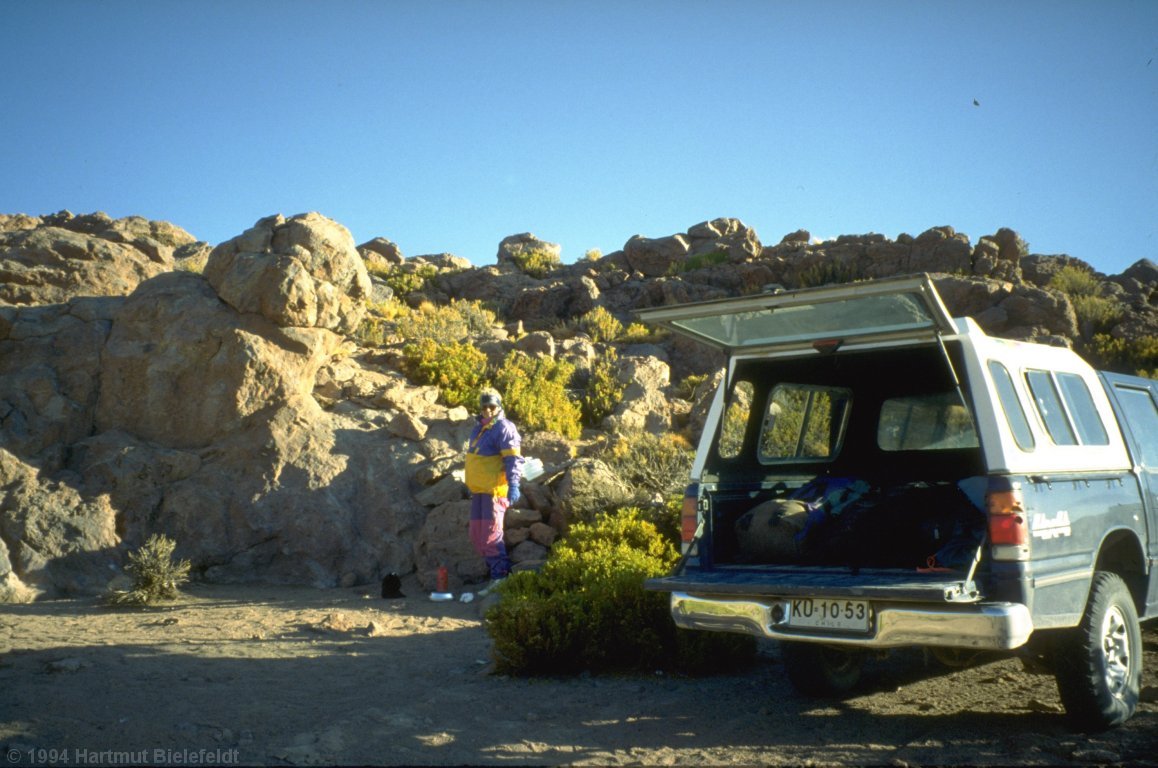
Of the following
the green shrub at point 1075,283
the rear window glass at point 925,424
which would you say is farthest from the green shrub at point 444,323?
the green shrub at point 1075,283

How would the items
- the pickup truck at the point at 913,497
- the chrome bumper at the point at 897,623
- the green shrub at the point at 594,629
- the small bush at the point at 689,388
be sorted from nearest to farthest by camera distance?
the chrome bumper at the point at 897,623 → the pickup truck at the point at 913,497 → the green shrub at the point at 594,629 → the small bush at the point at 689,388

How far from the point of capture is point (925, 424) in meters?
6.32

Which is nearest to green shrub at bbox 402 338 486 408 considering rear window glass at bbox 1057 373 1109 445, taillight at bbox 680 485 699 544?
taillight at bbox 680 485 699 544

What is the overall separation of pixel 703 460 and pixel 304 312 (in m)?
8.01

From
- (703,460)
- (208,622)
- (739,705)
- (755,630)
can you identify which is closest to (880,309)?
(703,460)

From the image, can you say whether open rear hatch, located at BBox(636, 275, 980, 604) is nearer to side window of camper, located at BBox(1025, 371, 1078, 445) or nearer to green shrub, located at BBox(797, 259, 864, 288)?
side window of camper, located at BBox(1025, 371, 1078, 445)

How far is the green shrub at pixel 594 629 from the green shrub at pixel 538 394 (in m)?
6.48

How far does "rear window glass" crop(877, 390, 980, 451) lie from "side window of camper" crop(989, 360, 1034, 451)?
115 centimetres

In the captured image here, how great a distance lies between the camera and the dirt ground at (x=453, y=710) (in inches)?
183

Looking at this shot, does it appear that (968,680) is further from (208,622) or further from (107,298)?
(107,298)

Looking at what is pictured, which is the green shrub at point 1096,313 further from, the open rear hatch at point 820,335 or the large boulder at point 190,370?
the open rear hatch at point 820,335

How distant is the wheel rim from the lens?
483 centimetres

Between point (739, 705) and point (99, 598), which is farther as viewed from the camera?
point (99, 598)

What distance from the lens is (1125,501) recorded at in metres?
5.41
